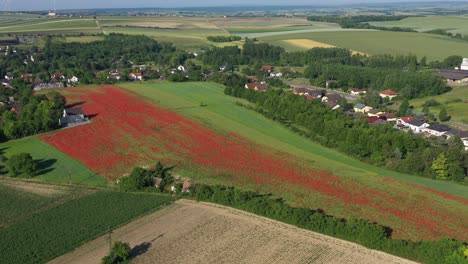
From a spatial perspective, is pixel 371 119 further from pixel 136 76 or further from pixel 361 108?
pixel 136 76

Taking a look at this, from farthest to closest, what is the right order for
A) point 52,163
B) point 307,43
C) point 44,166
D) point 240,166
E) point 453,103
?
1. point 307,43
2. point 453,103
3. point 240,166
4. point 52,163
5. point 44,166

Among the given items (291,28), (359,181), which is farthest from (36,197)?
(291,28)

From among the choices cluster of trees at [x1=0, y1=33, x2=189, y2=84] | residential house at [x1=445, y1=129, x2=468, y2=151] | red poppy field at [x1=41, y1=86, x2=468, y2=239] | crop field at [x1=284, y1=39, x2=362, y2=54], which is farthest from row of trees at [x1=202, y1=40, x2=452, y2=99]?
red poppy field at [x1=41, y1=86, x2=468, y2=239]

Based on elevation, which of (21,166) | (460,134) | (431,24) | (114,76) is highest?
(431,24)

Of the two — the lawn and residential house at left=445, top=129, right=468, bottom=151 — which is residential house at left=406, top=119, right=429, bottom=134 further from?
the lawn

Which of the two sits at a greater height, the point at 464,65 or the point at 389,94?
the point at 464,65

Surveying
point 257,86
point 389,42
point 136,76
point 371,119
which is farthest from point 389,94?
point 389,42

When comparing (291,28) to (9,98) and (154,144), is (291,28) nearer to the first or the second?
(9,98)

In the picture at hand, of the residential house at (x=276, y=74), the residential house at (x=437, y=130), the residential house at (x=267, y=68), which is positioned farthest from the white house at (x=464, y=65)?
the residential house at (x=437, y=130)
